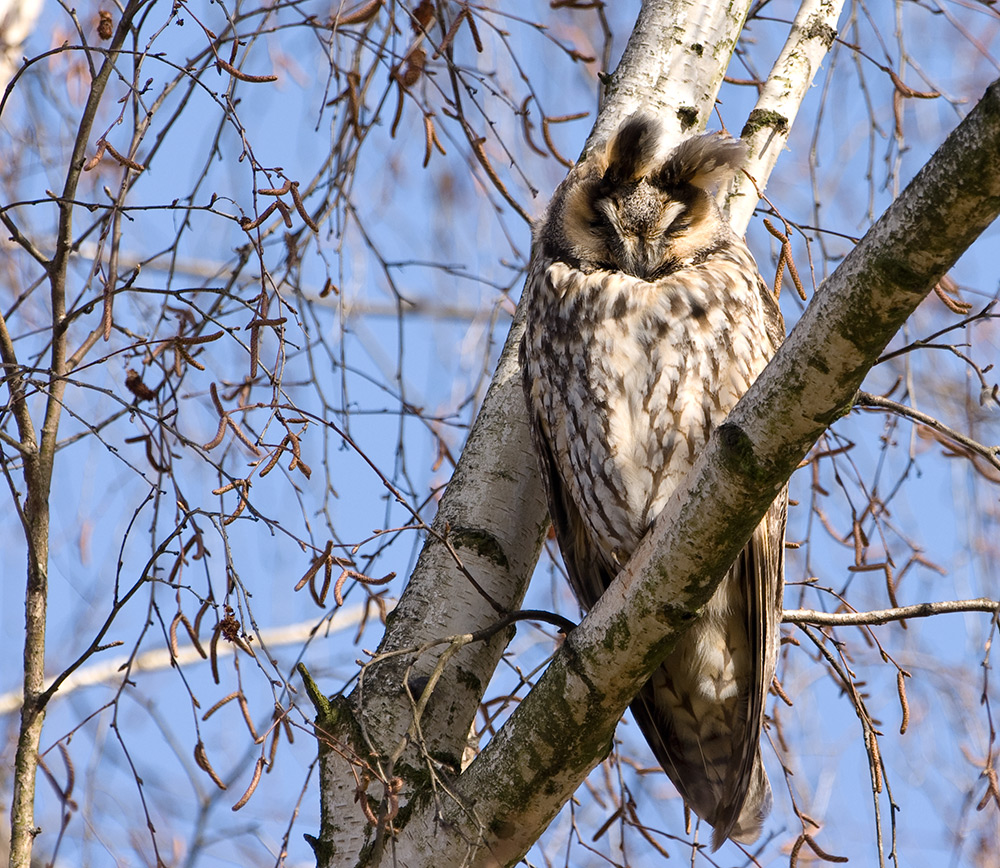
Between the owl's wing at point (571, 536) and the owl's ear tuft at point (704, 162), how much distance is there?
0.67 metres

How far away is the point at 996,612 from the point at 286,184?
1.22 m

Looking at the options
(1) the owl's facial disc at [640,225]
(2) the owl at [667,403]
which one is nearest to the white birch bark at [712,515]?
(2) the owl at [667,403]

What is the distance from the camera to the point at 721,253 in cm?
249

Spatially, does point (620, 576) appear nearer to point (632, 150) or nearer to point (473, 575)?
point (473, 575)

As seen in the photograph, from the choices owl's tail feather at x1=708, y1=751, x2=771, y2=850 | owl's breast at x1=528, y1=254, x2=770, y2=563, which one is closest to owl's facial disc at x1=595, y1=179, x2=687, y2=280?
owl's breast at x1=528, y1=254, x2=770, y2=563

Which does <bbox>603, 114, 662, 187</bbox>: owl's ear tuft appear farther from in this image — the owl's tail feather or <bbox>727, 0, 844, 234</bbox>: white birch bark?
the owl's tail feather

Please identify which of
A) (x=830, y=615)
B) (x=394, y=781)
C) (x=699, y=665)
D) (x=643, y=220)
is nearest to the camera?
(x=394, y=781)

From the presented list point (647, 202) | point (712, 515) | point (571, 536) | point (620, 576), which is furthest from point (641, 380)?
point (712, 515)

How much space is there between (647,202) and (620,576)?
1120mm

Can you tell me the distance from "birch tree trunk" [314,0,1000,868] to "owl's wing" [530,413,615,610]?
0.04 meters

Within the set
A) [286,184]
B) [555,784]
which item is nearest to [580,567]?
[555,784]

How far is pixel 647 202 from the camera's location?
2.59 m

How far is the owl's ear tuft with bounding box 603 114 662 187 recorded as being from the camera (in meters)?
2.46

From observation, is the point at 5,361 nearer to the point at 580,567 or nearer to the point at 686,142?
the point at 580,567
